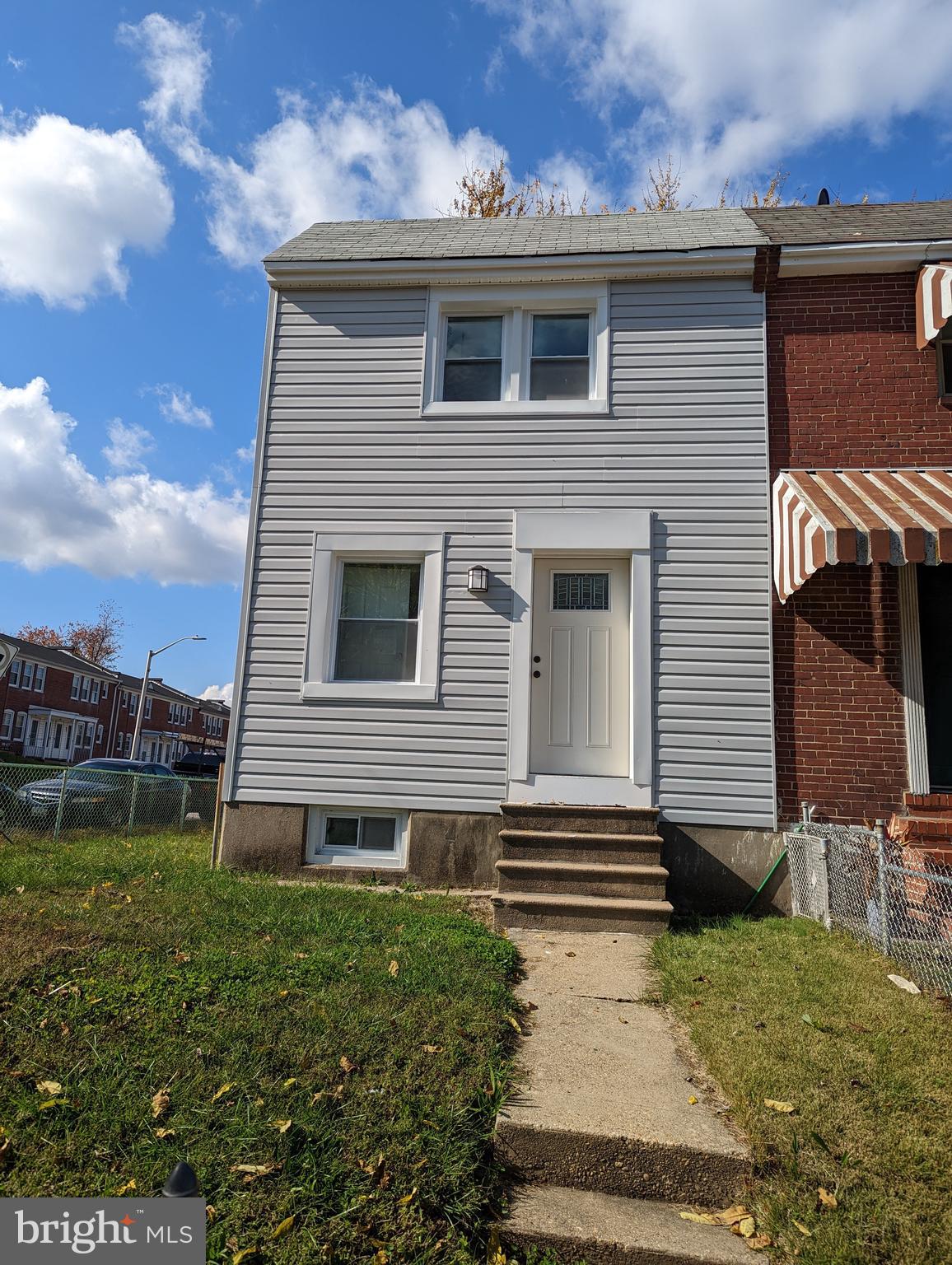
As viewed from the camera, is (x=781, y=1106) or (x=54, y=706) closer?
(x=781, y=1106)

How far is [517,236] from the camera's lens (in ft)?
31.6

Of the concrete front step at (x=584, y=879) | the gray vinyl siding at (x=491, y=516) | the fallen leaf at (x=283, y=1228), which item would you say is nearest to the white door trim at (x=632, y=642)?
the gray vinyl siding at (x=491, y=516)

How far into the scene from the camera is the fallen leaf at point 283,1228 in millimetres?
2611

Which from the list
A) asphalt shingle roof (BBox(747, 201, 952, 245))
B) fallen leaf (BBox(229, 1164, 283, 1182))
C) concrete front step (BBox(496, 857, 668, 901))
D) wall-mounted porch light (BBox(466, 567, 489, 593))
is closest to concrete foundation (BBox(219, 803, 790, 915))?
concrete front step (BBox(496, 857, 668, 901))

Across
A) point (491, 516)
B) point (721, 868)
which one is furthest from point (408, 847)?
point (491, 516)

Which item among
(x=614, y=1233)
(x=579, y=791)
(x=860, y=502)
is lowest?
(x=614, y=1233)

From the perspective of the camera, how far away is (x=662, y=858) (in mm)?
7500

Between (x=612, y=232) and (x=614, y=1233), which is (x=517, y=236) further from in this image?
(x=614, y=1233)

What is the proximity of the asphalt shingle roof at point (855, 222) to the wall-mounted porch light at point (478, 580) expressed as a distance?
15.0ft

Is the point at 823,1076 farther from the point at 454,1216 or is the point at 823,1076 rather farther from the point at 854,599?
the point at 854,599

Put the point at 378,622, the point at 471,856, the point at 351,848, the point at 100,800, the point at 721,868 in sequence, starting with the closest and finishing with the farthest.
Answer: the point at 721,868 < the point at 471,856 < the point at 351,848 < the point at 378,622 < the point at 100,800

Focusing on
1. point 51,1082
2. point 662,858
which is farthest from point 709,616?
point 51,1082

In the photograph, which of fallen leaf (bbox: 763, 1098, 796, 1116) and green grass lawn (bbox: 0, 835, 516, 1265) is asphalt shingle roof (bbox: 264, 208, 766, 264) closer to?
green grass lawn (bbox: 0, 835, 516, 1265)

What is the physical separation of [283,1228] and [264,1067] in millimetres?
888
